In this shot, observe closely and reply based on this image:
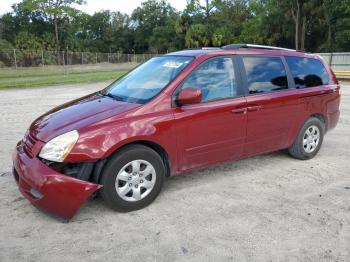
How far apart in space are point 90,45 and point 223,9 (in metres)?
25.8

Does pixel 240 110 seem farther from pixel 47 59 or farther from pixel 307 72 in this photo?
pixel 47 59

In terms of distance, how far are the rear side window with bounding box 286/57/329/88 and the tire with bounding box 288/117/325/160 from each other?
0.57 metres

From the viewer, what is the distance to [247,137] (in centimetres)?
495

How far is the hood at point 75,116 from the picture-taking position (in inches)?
153

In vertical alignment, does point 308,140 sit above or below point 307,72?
below

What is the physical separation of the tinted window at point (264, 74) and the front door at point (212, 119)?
0.92ft

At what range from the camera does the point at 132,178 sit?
158 inches

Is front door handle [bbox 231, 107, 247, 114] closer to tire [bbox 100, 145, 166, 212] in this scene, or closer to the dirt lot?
the dirt lot

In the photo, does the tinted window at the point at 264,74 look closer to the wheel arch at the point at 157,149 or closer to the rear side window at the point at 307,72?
the rear side window at the point at 307,72

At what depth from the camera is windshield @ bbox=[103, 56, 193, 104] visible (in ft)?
14.5

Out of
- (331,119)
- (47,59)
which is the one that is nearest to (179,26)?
(47,59)

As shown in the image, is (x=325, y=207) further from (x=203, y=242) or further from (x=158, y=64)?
(x=158, y=64)

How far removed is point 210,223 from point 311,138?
2832mm

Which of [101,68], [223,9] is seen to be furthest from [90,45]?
[101,68]
